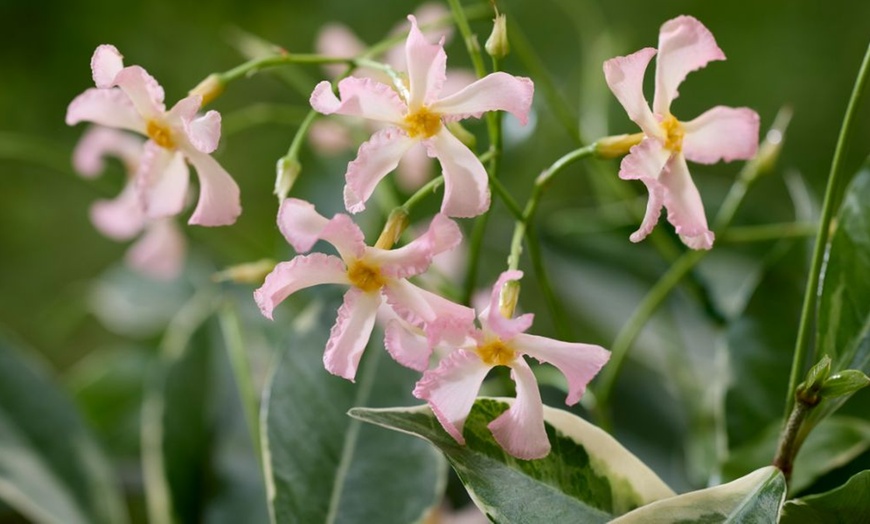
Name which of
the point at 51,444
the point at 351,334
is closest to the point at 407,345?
the point at 351,334

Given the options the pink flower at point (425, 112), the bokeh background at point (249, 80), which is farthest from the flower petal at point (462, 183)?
the bokeh background at point (249, 80)

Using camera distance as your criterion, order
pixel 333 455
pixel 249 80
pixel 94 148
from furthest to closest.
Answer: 1. pixel 249 80
2. pixel 94 148
3. pixel 333 455

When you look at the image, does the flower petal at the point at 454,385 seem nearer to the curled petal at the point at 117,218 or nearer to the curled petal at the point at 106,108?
the curled petal at the point at 106,108

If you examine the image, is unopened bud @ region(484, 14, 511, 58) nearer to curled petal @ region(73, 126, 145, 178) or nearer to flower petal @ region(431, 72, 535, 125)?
flower petal @ region(431, 72, 535, 125)

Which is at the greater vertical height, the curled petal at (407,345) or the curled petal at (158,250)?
the curled petal at (158,250)

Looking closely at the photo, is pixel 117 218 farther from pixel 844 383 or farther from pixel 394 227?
pixel 844 383

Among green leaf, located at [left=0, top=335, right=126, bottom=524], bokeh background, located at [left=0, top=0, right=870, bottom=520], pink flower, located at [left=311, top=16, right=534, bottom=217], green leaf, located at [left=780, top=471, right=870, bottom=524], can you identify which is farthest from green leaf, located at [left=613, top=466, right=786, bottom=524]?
bokeh background, located at [left=0, top=0, right=870, bottom=520]
